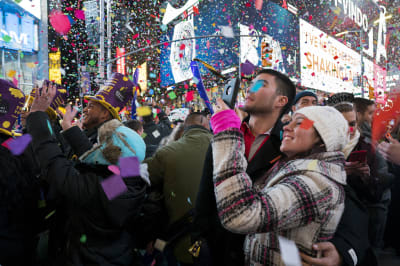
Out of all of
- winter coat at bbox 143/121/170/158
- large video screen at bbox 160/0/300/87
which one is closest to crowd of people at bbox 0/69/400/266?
winter coat at bbox 143/121/170/158

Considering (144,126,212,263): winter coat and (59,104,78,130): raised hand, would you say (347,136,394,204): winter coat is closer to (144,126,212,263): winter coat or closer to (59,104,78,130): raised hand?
(144,126,212,263): winter coat

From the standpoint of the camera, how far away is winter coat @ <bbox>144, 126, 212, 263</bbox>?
9.92 ft

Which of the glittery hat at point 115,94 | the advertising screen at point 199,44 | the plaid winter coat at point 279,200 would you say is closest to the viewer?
the plaid winter coat at point 279,200

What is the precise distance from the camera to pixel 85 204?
86.4 inches

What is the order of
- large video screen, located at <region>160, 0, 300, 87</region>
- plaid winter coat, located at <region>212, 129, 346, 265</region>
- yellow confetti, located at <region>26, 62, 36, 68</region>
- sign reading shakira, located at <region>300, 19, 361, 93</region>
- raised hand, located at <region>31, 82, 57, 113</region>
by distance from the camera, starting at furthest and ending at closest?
sign reading shakira, located at <region>300, 19, 361, 93</region> → large video screen, located at <region>160, 0, 300, 87</region> → yellow confetti, located at <region>26, 62, 36, 68</region> → raised hand, located at <region>31, 82, 57, 113</region> → plaid winter coat, located at <region>212, 129, 346, 265</region>

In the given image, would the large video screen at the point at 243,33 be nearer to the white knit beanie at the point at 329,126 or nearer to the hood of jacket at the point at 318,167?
the white knit beanie at the point at 329,126

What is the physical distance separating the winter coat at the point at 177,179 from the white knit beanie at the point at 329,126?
5.14 feet

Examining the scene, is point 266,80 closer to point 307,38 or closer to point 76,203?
point 76,203

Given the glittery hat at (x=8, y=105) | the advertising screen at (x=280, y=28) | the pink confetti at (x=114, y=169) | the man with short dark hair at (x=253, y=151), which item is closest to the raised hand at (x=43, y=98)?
the glittery hat at (x=8, y=105)

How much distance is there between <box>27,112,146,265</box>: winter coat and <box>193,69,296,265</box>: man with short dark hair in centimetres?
60

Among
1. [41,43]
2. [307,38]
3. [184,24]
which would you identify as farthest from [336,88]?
[41,43]

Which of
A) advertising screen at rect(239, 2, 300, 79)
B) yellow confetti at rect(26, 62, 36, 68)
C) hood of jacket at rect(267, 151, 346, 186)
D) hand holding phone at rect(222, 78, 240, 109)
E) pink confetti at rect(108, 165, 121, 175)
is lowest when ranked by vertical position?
pink confetti at rect(108, 165, 121, 175)

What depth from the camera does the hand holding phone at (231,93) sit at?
5.78ft

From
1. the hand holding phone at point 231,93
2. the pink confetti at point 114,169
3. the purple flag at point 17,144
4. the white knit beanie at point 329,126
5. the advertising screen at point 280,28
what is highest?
the advertising screen at point 280,28
